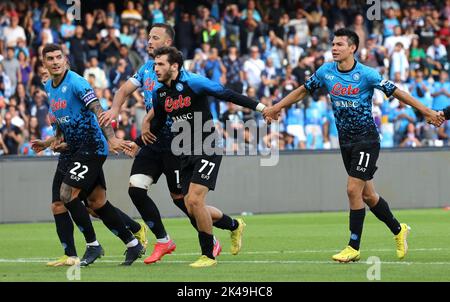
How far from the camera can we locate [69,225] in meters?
12.8

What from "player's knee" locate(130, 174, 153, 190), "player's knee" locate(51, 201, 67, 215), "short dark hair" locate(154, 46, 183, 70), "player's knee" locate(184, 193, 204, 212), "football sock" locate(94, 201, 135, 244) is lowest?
"football sock" locate(94, 201, 135, 244)

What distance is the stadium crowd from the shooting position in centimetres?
2422

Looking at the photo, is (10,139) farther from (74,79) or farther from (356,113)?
(356,113)

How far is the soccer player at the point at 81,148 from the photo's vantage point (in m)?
12.5

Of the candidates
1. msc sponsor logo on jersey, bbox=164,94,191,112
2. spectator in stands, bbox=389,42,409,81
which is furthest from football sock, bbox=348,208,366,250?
spectator in stands, bbox=389,42,409,81

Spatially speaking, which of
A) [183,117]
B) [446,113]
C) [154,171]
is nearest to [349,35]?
[446,113]

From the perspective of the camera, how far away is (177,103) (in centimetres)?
1249

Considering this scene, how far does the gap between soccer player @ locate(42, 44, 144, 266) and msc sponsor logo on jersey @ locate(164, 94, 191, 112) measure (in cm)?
78

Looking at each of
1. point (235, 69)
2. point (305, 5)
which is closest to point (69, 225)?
point (235, 69)

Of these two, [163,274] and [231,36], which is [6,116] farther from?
[163,274]

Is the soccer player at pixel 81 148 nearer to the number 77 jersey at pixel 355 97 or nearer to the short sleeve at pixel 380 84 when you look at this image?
the number 77 jersey at pixel 355 97

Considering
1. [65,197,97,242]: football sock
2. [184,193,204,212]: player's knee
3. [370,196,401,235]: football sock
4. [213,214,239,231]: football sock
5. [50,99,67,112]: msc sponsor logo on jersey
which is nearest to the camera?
[184,193,204,212]: player's knee

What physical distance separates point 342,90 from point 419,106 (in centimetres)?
90

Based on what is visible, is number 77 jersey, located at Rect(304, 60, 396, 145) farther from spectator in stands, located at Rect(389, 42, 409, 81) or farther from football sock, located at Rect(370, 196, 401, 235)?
spectator in stands, located at Rect(389, 42, 409, 81)
